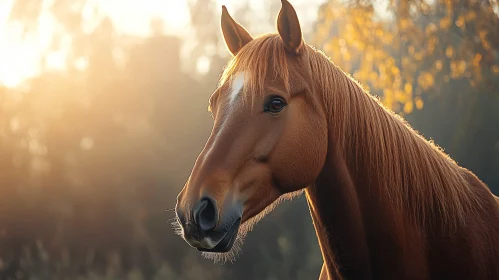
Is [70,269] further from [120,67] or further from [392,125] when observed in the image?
[392,125]

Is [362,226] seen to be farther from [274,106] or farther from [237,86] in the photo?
[237,86]

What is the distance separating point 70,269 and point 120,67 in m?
6.53

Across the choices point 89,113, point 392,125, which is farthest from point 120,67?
point 392,125

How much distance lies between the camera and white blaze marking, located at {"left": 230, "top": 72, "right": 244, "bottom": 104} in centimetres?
286

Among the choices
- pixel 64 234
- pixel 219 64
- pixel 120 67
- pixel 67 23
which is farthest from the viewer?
pixel 219 64

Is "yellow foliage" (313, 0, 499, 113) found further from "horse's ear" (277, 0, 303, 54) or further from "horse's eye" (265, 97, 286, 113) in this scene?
"horse's eye" (265, 97, 286, 113)

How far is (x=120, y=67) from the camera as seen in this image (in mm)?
20797

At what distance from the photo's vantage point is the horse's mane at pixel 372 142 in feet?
9.79

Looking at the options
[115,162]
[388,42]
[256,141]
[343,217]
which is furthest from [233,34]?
[115,162]

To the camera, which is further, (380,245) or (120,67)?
(120,67)

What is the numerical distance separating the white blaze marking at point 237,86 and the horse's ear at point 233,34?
50 centimetres

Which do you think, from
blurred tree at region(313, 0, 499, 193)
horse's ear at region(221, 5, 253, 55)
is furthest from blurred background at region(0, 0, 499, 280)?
horse's ear at region(221, 5, 253, 55)

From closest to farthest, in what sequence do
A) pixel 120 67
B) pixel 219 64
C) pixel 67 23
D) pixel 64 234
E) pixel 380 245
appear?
1. pixel 380 245
2. pixel 67 23
3. pixel 64 234
4. pixel 120 67
5. pixel 219 64

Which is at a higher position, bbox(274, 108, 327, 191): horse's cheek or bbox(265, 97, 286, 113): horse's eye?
bbox(265, 97, 286, 113): horse's eye
